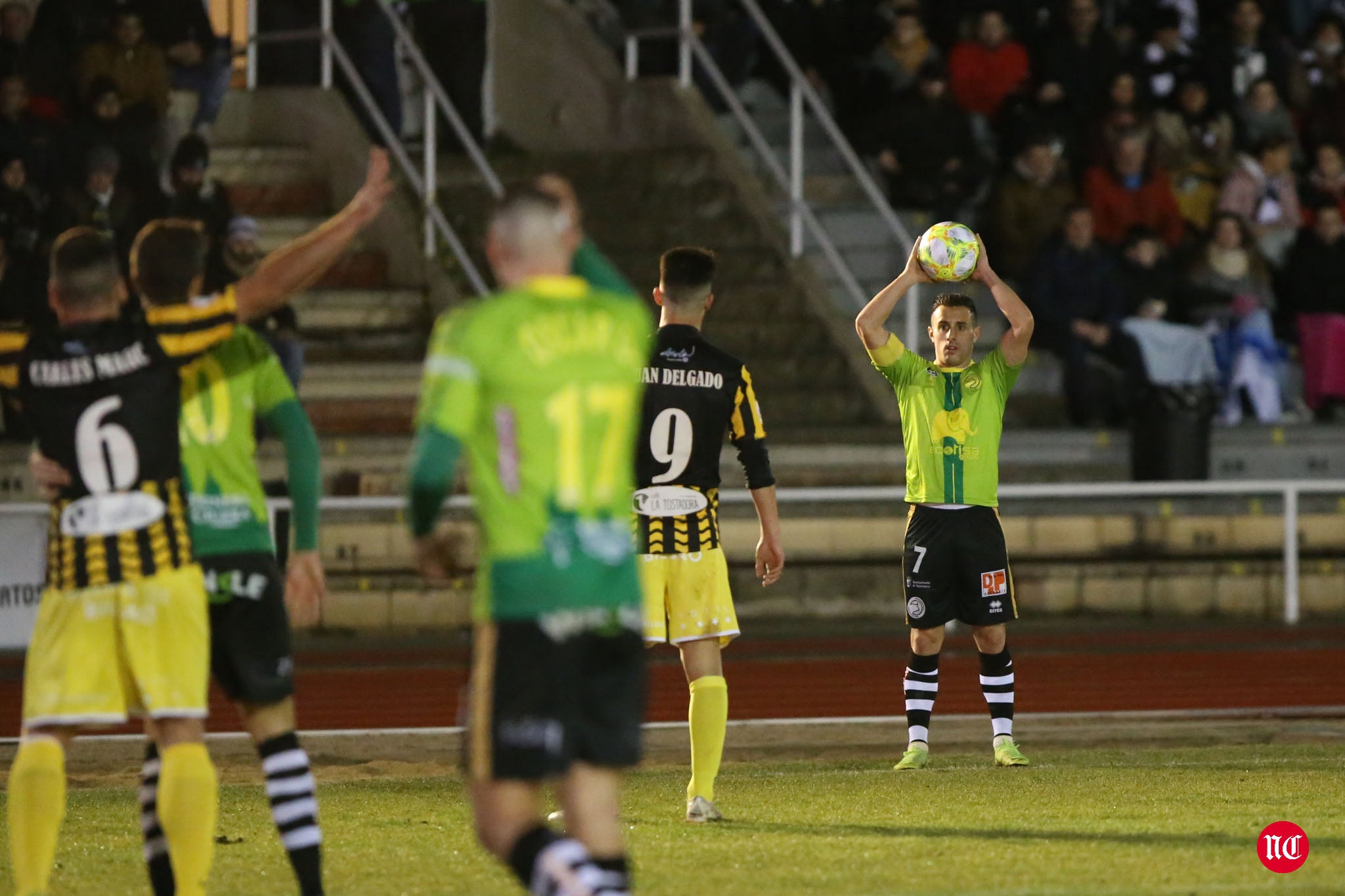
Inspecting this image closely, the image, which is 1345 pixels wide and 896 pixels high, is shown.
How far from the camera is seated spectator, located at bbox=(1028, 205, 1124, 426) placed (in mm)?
17375

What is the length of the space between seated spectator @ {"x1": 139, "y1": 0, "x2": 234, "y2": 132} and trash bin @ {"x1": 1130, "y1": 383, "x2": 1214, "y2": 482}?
7944mm

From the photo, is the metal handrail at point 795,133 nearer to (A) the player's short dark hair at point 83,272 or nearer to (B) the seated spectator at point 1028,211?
(B) the seated spectator at point 1028,211

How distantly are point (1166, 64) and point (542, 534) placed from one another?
15.9 metres

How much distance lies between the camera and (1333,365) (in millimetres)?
18375

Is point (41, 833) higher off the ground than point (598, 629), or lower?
lower

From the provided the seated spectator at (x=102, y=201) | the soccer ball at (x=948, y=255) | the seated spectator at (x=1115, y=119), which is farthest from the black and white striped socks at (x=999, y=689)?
the seated spectator at (x=1115, y=119)

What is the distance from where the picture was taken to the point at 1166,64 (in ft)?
64.6

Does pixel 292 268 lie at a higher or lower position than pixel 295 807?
higher

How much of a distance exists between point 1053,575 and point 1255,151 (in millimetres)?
5172

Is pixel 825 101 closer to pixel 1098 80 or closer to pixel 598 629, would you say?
pixel 1098 80

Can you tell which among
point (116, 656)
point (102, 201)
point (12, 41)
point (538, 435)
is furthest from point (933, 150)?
point (538, 435)

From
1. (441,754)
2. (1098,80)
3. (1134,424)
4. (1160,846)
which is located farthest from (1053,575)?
(1160,846)

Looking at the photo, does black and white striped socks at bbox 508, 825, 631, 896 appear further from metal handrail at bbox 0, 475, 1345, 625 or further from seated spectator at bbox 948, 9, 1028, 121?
seated spectator at bbox 948, 9, 1028, 121

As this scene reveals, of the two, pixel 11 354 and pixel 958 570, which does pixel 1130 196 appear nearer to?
pixel 958 570
